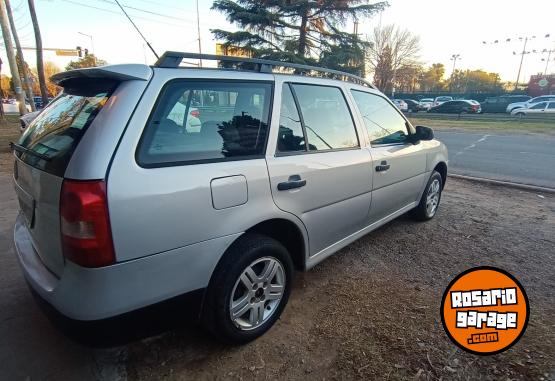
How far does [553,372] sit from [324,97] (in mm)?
2369

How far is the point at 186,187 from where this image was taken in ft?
5.52

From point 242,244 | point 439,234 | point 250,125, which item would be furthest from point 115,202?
point 439,234

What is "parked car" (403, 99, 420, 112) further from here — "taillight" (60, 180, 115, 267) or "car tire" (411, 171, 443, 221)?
"taillight" (60, 180, 115, 267)

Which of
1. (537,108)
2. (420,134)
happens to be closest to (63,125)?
(420,134)

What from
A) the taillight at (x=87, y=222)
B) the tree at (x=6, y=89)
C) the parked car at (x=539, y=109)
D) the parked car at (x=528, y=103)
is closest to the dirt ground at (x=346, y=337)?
the taillight at (x=87, y=222)

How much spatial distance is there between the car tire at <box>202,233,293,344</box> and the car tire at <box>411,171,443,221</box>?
2.55 metres

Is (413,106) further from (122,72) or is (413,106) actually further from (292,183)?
(122,72)

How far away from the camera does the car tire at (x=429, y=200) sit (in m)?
4.22

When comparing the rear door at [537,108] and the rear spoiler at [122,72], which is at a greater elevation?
the rear spoiler at [122,72]

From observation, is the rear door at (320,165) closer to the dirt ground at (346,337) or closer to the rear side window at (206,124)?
the rear side window at (206,124)

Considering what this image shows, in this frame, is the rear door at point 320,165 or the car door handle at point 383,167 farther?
the car door handle at point 383,167

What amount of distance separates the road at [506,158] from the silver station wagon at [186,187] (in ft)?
19.9

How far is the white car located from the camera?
24.6 m

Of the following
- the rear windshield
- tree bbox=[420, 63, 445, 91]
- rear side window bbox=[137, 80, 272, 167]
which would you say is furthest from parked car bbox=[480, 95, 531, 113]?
tree bbox=[420, 63, 445, 91]
